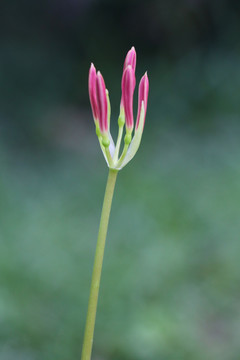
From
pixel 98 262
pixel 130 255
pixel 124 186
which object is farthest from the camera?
pixel 124 186

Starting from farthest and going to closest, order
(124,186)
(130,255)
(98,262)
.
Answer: (124,186)
(130,255)
(98,262)

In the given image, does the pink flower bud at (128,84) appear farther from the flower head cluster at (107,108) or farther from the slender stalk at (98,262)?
the slender stalk at (98,262)

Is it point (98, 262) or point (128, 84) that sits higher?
point (128, 84)

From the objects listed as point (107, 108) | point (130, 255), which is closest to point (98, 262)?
point (107, 108)

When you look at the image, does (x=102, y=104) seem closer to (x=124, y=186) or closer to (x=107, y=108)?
(x=107, y=108)

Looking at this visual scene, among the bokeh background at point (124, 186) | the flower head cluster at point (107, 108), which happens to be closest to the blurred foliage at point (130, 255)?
the bokeh background at point (124, 186)

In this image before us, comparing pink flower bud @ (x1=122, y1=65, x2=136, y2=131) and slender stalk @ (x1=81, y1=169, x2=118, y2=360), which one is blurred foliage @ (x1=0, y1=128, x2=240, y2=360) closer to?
slender stalk @ (x1=81, y1=169, x2=118, y2=360)
